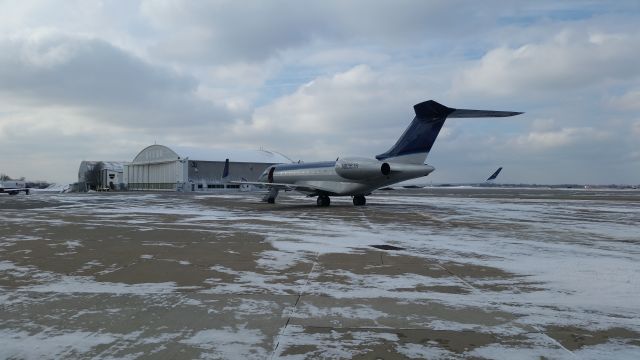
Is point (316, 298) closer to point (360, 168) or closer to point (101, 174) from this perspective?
point (360, 168)

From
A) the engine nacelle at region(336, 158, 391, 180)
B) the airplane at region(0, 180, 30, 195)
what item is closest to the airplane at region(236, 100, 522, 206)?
the engine nacelle at region(336, 158, 391, 180)

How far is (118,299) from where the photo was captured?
7133mm

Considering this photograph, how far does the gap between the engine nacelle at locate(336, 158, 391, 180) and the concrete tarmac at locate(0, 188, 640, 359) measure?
49.8 feet

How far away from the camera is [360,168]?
100 ft

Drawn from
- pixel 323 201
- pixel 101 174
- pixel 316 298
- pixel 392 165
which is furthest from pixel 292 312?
pixel 101 174

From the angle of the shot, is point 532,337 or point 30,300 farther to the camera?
point 30,300

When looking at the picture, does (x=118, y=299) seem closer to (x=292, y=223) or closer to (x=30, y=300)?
(x=30, y=300)

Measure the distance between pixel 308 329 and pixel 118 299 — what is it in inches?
120

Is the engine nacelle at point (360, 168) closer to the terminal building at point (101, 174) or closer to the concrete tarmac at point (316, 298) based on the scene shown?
the concrete tarmac at point (316, 298)

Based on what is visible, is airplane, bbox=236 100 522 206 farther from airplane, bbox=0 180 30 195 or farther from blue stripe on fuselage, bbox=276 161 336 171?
airplane, bbox=0 180 30 195

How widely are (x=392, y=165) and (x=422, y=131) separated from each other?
2.58 metres

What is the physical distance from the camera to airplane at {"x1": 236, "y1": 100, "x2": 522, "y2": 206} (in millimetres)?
28598

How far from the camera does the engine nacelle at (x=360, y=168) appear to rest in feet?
96.6

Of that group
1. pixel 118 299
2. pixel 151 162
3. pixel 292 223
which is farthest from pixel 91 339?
pixel 151 162
